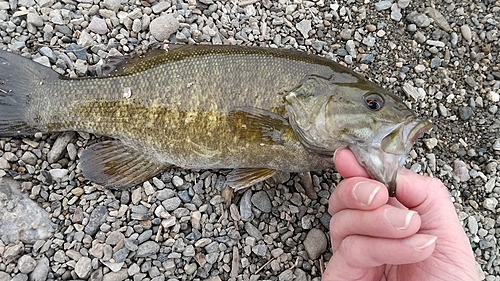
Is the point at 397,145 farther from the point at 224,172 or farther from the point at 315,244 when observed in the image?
the point at 224,172

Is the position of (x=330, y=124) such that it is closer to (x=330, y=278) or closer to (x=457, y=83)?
(x=330, y=278)

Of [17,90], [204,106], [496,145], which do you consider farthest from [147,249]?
[496,145]

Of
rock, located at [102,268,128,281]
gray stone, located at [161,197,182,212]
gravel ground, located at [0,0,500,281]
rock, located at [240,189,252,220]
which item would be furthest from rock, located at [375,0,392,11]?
rock, located at [102,268,128,281]

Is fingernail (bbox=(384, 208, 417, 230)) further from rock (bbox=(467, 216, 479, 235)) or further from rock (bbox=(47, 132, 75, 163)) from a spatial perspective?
rock (bbox=(47, 132, 75, 163))

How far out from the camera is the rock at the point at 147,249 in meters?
3.31

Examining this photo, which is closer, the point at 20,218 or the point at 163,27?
the point at 20,218

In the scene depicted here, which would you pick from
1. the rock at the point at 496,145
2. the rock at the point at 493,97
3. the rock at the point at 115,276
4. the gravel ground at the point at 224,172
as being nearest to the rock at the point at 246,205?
the gravel ground at the point at 224,172

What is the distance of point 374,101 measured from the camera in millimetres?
3002

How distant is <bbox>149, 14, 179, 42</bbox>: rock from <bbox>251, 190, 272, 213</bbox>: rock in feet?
4.63

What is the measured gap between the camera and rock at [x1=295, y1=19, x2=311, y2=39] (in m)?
4.06

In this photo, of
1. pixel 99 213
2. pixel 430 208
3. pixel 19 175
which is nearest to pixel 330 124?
pixel 430 208

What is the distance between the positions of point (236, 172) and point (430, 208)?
1.31 metres

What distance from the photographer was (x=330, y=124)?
3.02 metres

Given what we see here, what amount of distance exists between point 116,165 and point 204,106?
79 centimetres
